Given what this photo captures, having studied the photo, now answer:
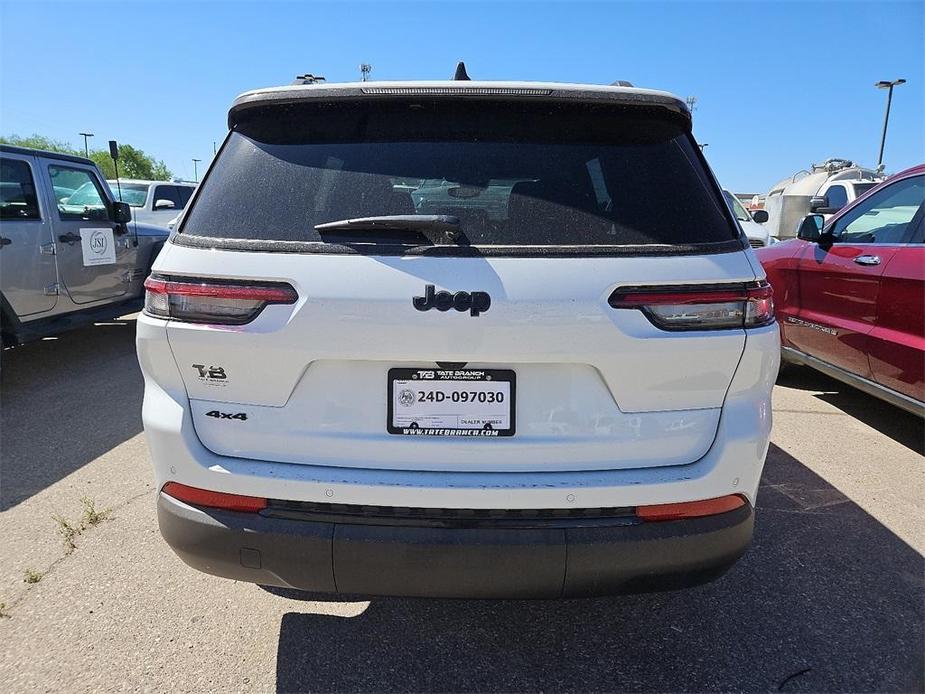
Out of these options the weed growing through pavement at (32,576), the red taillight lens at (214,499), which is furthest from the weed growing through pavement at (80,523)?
the red taillight lens at (214,499)

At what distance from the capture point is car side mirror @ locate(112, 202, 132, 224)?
→ 649cm

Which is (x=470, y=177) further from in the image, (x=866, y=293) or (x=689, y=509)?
(x=866, y=293)

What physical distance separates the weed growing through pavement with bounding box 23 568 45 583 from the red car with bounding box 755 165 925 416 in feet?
15.3

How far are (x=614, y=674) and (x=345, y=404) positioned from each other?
133 cm

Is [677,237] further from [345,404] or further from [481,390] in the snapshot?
[345,404]

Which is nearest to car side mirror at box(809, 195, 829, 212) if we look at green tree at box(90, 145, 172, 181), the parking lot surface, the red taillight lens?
the parking lot surface

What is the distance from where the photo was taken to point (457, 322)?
5.39ft

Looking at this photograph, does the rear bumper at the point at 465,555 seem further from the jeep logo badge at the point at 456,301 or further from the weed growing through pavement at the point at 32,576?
the weed growing through pavement at the point at 32,576

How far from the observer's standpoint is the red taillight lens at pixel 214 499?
177 cm

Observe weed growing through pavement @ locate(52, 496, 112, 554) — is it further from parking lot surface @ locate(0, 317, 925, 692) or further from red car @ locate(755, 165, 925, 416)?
red car @ locate(755, 165, 925, 416)

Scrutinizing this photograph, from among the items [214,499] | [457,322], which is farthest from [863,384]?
[214,499]

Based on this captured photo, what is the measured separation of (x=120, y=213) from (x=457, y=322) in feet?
20.6

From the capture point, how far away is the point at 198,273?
1.74 metres

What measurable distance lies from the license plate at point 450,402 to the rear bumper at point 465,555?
28 cm
